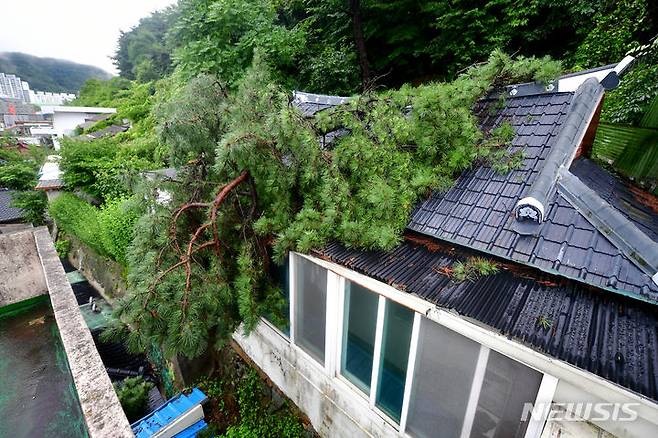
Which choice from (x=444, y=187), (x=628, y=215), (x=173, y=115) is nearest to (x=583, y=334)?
(x=444, y=187)

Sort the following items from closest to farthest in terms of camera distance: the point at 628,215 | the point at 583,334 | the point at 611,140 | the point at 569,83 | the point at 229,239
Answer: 1. the point at 583,334
2. the point at 628,215
3. the point at 569,83
4. the point at 229,239
5. the point at 611,140

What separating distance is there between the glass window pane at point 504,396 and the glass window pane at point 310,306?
235 centimetres

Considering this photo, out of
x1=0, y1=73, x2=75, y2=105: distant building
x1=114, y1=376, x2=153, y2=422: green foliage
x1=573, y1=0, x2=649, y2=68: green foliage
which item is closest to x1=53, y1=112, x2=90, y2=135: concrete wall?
x1=114, y1=376, x2=153, y2=422: green foliage

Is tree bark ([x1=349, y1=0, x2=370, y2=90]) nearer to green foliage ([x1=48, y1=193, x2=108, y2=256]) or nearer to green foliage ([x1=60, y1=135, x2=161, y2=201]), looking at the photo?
green foliage ([x1=60, y1=135, x2=161, y2=201])

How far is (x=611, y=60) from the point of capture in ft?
30.1

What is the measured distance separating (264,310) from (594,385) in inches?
166

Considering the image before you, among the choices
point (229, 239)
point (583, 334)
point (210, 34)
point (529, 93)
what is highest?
point (210, 34)

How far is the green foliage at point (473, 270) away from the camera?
307 centimetres

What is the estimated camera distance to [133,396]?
766cm

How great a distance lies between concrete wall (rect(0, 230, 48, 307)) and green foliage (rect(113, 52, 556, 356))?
5.58 metres

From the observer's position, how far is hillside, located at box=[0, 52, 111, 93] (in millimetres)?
88325

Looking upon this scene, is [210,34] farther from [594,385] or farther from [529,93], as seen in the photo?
[594,385]

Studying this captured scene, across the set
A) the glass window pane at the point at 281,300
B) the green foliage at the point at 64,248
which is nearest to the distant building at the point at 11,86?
the green foliage at the point at 64,248

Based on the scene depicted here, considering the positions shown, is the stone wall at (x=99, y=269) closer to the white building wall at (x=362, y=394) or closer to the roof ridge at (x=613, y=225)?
the white building wall at (x=362, y=394)
